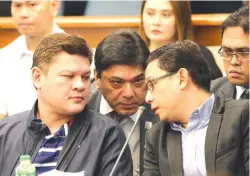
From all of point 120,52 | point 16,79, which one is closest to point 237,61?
point 120,52

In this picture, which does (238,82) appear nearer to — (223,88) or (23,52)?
(223,88)

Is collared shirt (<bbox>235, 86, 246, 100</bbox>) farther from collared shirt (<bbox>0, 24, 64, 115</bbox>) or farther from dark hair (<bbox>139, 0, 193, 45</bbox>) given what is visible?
collared shirt (<bbox>0, 24, 64, 115</bbox>)

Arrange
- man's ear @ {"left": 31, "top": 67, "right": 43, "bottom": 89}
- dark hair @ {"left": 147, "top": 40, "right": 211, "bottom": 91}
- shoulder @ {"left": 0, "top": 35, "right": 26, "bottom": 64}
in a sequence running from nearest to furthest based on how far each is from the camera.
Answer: dark hair @ {"left": 147, "top": 40, "right": 211, "bottom": 91}, man's ear @ {"left": 31, "top": 67, "right": 43, "bottom": 89}, shoulder @ {"left": 0, "top": 35, "right": 26, "bottom": 64}

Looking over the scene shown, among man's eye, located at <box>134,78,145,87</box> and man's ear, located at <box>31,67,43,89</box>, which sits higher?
man's ear, located at <box>31,67,43,89</box>

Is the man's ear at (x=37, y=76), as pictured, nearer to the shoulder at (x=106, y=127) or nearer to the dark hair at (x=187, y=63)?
the shoulder at (x=106, y=127)

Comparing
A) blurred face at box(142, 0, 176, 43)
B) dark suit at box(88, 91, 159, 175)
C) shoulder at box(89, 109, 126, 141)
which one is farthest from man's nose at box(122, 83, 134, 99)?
blurred face at box(142, 0, 176, 43)

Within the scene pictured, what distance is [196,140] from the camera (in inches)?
89.8

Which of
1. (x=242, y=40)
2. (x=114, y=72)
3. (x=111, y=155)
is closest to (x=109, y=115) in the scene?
(x=114, y=72)

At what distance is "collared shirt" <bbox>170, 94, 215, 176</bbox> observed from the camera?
7.41ft

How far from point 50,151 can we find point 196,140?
451 millimetres

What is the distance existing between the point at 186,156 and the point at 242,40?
1.56ft

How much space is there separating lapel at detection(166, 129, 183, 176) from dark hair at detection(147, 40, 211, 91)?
0.55 ft

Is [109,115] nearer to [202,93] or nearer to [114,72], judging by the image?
[114,72]

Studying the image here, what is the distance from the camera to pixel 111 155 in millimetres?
2387
